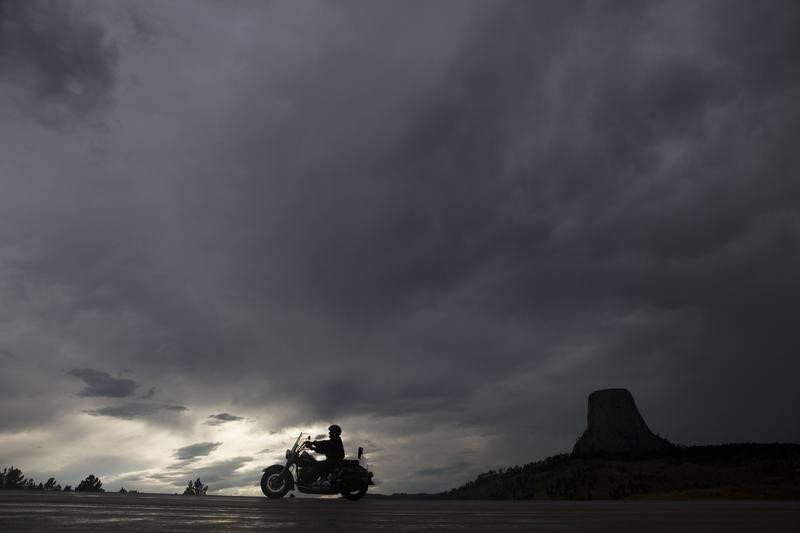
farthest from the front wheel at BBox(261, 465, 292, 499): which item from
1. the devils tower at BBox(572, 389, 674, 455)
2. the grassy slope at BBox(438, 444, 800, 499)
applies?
the devils tower at BBox(572, 389, 674, 455)

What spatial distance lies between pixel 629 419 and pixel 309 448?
77496 mm

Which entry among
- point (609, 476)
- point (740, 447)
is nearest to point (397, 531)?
point (609, 476)

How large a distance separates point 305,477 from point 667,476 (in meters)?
47.5

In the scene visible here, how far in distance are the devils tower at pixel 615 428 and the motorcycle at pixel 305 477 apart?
68563 mm

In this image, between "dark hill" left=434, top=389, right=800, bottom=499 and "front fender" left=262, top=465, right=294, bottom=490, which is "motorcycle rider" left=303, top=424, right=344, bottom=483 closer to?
"front fender" left=262, top=465, right=294, bottom=490

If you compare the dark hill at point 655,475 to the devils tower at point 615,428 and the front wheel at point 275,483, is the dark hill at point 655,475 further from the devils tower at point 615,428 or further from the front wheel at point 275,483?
the front wheel at point 275,483

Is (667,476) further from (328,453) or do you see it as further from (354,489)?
(328,453)

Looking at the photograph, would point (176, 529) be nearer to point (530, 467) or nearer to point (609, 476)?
point (609, 476)

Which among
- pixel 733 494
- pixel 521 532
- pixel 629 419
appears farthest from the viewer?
pixel 629 419

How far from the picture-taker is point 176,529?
17.0ft

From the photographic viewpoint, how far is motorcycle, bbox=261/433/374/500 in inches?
591

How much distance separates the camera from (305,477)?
15094mm

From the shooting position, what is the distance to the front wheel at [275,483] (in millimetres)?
14977

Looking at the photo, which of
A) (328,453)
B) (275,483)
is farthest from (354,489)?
(275,483)
